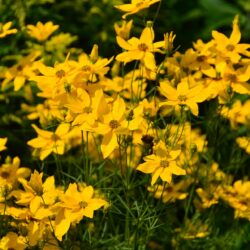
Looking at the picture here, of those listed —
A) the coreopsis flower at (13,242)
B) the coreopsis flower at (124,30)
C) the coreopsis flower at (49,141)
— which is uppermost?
the coreopsis flower at (124,30)

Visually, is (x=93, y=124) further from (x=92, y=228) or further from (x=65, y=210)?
(x=92, y=228)

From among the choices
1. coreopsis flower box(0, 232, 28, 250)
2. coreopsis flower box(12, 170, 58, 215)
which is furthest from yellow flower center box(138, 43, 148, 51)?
coreopsis flower box(0, 232, 28, 250)

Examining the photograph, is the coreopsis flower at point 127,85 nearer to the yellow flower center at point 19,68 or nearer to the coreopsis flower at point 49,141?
the coreopsis flower at point 49,141

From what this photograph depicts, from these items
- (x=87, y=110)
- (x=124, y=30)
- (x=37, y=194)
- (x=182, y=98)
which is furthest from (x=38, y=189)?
(x=124, y=30)

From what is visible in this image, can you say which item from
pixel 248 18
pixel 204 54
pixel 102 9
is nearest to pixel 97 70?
pixel 204 54

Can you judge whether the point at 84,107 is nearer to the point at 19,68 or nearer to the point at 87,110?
the point at 87,110

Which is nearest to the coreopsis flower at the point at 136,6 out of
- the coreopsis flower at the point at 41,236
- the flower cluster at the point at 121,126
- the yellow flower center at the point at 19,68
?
the flower cluster at the point at 121,126

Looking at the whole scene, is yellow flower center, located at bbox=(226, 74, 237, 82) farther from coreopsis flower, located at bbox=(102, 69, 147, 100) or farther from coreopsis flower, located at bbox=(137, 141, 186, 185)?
coreopsis flower, located at bbox=(137, 141, 186, 185)
